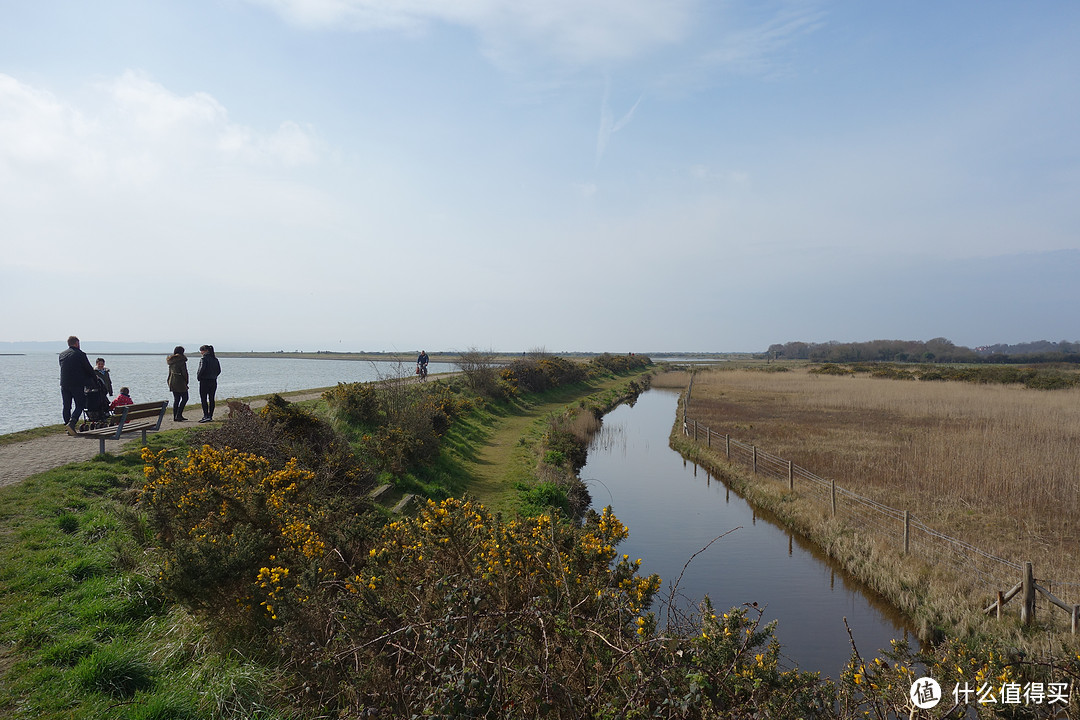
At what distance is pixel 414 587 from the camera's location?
4.08m

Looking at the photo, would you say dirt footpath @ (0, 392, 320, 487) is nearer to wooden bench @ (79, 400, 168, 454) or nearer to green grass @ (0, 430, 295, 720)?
wooden bench @ (79, 400, 168, 454)

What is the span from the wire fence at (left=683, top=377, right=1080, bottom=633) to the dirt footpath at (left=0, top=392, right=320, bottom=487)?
46.7ft

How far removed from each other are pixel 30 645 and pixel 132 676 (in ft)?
3.37

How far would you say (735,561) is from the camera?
437 inches

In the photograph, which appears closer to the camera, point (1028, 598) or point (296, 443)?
point (1028, 598)

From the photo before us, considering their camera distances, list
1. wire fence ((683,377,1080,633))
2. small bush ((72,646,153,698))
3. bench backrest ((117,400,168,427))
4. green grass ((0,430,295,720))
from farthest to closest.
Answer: bench backrest ((117,400,168,427)), wire fence ((683,377,1080,633)), small bush ((72,646,153,698)), green grass ((0,430,295,720))

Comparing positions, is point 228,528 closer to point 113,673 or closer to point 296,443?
point 113,673

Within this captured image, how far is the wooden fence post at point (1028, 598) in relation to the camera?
279 inches

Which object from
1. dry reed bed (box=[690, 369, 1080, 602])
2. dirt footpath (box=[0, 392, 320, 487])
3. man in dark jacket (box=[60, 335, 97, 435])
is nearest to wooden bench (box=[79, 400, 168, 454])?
dirt footpath (box=[0, 392, 320, 487])

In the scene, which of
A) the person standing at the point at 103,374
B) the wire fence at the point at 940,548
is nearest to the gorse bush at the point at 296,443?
the person standing at the point at 103,374

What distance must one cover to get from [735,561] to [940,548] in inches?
141

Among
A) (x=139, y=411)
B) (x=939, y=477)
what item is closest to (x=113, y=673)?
(x=139, y=411)

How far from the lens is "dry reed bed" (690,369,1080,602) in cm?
1081

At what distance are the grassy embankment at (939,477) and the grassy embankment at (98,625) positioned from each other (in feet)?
29.3
